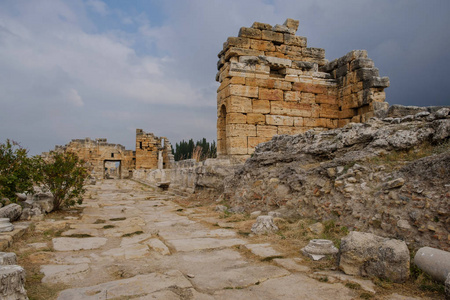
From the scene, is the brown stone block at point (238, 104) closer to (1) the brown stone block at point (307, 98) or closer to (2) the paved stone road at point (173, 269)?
(1) the brown stone block at point (307, 98)

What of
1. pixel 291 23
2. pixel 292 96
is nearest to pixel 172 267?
pixel 292 96

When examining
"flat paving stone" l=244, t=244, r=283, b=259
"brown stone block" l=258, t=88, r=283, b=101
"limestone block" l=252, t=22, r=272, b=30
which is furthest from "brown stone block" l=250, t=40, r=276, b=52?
"flat paving stone" l=244, t=244, r=283, b=259

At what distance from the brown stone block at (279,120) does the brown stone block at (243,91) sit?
0.94 metres

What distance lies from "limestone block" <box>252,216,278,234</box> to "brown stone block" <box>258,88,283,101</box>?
21.7ft

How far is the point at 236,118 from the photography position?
10.4 m

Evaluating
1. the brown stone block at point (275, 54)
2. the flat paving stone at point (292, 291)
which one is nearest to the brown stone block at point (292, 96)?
the brown stone block at point (275, 54)

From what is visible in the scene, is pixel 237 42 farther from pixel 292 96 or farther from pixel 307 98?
pixel 307 98

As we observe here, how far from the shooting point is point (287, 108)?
11.2m

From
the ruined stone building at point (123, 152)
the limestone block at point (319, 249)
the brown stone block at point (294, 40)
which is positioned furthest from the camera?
the ruined stone building at point (123, 152)

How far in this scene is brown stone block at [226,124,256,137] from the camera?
408 inches

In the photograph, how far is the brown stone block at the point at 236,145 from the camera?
10.3 metres

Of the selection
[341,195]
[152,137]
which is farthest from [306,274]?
[152,137]

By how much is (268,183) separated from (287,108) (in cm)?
547

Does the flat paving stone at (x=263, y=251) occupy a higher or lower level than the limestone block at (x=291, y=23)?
lower
